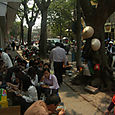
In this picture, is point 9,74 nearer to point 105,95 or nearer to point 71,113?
point 71,113

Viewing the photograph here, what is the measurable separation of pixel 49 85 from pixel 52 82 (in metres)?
0.12

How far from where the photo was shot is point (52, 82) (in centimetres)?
492

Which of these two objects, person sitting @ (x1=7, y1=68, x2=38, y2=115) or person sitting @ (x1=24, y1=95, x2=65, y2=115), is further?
person sitting @ (x1=7, y1=68, x2=38, y2=115)

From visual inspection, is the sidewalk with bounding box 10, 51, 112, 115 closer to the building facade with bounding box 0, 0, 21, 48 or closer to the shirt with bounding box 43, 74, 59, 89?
the shirt with bounding box 43, 74, 59, 89

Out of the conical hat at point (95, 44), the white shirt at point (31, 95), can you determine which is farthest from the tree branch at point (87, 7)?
the white shirt at point (31, 95)

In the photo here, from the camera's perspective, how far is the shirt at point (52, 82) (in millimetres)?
4822

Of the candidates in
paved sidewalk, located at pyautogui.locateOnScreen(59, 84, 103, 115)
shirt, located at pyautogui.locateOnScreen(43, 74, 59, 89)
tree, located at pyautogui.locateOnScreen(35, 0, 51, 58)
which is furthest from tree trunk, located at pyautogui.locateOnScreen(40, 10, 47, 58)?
shirt, located at pyautogui.locateOnScreen(43, 74, 59, 89)

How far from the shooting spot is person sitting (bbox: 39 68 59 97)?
4801mm

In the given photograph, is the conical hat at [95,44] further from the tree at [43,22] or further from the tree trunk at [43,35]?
the tree trunk at [43,35]

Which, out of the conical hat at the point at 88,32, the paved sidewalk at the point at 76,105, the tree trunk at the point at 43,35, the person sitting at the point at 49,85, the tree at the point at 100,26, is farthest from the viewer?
the tree trunk at the point at 43,35

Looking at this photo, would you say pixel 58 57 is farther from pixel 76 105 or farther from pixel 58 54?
pixel 76 105

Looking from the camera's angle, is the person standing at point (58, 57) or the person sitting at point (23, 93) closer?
the person sitting at point (23, 93)

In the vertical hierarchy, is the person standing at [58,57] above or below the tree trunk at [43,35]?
below

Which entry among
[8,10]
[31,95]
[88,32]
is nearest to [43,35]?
[8,10]
